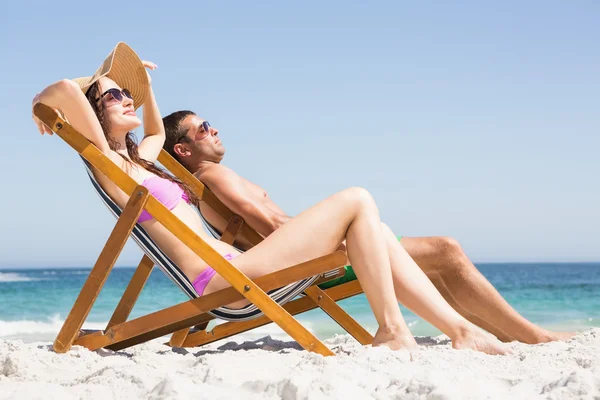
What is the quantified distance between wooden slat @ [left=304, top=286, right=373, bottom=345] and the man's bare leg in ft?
1.76

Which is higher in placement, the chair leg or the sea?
the chair leg

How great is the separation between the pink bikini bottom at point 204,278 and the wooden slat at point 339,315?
2.69ft

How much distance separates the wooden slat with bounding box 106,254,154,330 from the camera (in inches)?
143

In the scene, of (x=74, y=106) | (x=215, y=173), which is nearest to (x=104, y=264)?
(x=74, y=106)

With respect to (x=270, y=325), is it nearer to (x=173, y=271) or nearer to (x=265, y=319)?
(x=265, y=319)

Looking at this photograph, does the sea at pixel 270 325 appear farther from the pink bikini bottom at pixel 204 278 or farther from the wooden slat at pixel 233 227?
the pink bikini bottom at pixel 204 278

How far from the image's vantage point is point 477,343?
325 cm

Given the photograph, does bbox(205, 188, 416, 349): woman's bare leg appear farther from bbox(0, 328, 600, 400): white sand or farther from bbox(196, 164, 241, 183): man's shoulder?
bbox(196, 164, 241, 183): man's shoulder

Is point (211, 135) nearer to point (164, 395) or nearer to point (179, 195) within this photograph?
point (179, 195)

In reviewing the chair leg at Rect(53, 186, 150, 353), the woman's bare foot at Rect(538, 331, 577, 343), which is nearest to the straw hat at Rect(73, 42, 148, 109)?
the chair leg at Rect(53, 186, 150, 353)

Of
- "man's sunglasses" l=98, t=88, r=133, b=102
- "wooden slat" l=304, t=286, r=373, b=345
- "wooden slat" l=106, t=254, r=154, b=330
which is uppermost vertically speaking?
"man's sunglasses" l=98, t=88, r=133, b=102

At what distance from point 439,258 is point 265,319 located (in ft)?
3.46

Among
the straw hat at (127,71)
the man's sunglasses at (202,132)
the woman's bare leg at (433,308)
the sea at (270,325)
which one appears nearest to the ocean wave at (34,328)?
the sea at (270,325)

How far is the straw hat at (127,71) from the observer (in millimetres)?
3666
